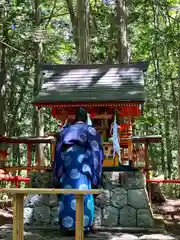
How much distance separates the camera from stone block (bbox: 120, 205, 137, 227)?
6676 mm

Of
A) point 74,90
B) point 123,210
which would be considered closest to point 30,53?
point 74,90

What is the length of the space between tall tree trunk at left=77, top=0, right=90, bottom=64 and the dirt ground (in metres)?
4.55

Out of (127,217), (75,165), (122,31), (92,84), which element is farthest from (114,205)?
(122,31)

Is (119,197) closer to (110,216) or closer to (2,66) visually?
(110,216)

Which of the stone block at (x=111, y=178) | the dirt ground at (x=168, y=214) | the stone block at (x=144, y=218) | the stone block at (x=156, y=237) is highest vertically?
the stone block at (x=111, y=178)

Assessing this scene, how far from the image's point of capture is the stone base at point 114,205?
21.9 ft

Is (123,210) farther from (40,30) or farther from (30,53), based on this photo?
(30,53)

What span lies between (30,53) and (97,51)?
3.02 metres

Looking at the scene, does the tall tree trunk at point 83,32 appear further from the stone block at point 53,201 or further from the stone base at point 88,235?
the stone base at point 88,235

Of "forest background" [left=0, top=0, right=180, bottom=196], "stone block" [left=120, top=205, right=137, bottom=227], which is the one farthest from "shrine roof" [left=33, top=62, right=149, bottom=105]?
"stone block" [left=120, top=205, right=137, bottom=227]

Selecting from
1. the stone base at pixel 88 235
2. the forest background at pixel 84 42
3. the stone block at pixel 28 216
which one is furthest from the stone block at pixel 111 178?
the forest background at pixel 84 42

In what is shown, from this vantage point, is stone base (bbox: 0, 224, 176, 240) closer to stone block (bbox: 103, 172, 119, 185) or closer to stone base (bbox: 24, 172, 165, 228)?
stone base (bbox: 24, 172, 165, 228)

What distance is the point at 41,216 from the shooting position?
22.4 ft

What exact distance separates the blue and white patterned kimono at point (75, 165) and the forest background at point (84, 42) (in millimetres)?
4375
